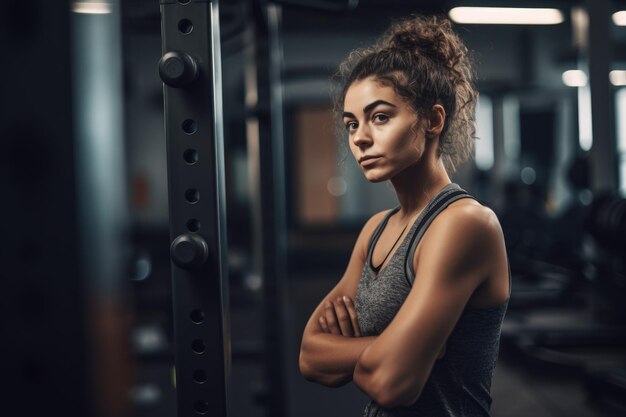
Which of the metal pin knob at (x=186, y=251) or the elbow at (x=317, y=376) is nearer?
the elbow at (x=317, y=376)

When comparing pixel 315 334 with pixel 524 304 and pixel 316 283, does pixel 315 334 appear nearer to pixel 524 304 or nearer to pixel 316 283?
pixel 524 304

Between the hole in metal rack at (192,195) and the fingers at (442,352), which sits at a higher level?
the hole in metal rack at (192,195)

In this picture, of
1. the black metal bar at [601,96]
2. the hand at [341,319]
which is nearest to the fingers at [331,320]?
the hand at [341,319]

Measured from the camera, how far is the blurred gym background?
0.22 metres

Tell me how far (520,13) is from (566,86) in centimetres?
361

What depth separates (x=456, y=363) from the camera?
46cm

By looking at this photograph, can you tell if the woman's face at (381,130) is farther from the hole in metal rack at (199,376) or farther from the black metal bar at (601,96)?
the black metal bar at (601,96)

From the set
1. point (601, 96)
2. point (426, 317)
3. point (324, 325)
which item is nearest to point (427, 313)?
point (426, 317)

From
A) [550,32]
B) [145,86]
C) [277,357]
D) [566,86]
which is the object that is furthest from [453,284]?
[566,86]

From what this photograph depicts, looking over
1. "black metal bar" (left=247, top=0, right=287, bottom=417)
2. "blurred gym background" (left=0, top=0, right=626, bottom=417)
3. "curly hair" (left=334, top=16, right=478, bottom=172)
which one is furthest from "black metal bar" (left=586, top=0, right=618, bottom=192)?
"curly hair" (left=334, top=16, right=478, bottom=172)

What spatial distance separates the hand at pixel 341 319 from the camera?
470mm

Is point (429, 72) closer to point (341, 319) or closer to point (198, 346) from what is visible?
point (341, 319)

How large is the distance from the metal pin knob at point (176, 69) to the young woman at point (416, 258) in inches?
7.2

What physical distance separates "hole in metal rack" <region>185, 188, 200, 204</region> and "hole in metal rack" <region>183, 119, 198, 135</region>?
0.06 meters
